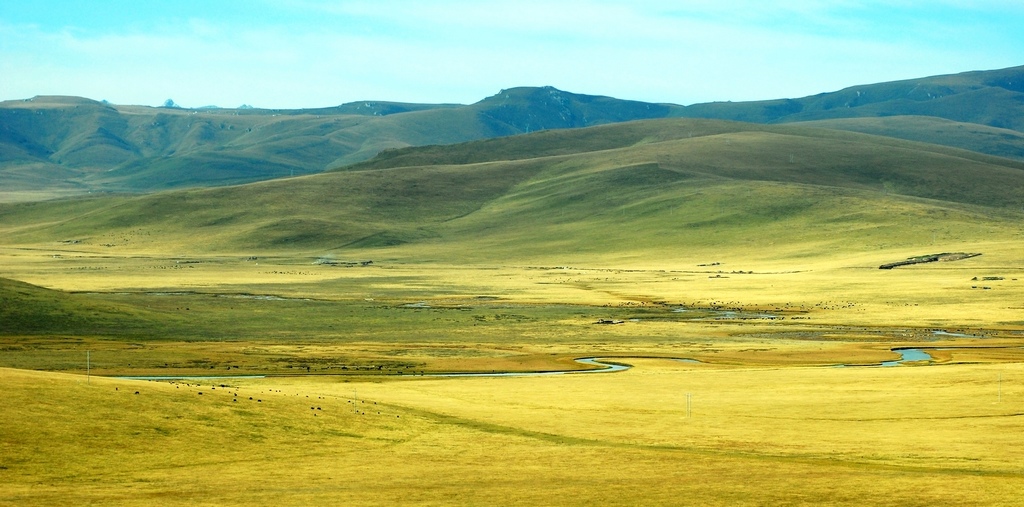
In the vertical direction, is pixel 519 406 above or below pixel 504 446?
below

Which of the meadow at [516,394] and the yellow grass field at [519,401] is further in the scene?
the meadow at [516,394]

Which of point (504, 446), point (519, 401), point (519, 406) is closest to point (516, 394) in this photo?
point (519, 401)

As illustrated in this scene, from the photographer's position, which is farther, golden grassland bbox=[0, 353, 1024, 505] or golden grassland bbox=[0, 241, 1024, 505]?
golden grassland bbox=[0, 241, 1024, 505]

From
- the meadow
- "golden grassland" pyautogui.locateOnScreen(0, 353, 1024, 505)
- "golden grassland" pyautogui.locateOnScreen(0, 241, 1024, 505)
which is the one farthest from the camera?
the meadow

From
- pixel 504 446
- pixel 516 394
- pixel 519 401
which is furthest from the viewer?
pixel 516 394

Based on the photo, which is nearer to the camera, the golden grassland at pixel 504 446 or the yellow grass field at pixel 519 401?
the golden grassland at pixel 504 446

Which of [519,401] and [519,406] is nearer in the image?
[519,406]

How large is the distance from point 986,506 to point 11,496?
969 inches

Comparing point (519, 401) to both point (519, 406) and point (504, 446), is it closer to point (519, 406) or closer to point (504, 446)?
point (519, 406)

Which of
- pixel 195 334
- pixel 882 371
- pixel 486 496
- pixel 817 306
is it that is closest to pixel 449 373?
pixel 882 371

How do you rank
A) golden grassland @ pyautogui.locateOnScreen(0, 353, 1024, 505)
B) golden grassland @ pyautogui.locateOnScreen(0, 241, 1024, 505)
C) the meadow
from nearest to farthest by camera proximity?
1. golden grassland @ pyautogui.locateOnScreen(0, 353, 1024, 505)
2. golden grassland @ pyautogui.locateOnScreen(0, 241, 1024, 505)
3. the meadow

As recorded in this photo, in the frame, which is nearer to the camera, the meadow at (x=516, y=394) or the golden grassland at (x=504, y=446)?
the golden grassland at (x=504, y=446)

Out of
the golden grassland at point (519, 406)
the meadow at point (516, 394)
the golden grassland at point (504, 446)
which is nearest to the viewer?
the golden grassland at point (504, 446)

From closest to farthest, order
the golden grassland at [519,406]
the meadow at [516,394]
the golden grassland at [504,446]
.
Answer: the golden grassland at [504,446] → the golden grassland at [519,406] → the meadow at [516,394]
